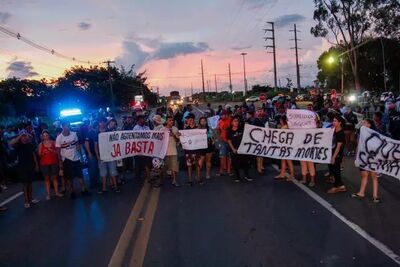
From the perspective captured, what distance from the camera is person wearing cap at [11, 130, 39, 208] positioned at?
10.9 metres

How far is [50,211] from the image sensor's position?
1012cm

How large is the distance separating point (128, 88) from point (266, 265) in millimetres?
101315

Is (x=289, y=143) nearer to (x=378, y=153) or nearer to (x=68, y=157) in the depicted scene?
(x=378, y=153)

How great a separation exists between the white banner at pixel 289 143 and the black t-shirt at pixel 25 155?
16.9ft

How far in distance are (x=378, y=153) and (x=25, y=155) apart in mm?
7736

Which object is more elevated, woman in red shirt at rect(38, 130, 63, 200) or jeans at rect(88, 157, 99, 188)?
woman in red shirt at rect(38, 130, 63, 200)

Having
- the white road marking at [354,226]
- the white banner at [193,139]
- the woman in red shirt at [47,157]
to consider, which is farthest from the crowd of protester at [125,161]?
the white road marking at [354,226]

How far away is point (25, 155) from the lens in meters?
11.0

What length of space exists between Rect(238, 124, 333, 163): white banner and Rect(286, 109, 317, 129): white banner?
0.25 m

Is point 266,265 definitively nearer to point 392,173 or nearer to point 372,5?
point 392,173

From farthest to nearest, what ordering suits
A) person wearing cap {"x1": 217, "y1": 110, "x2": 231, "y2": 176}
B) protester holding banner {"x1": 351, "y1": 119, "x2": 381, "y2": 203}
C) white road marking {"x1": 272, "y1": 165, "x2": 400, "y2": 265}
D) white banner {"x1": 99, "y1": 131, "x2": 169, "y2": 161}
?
person wearing cap {"x1": 217, "y1": 110, "x2": 231, "y2": 176} < white banner {"x1": 99, "y1": 131, "x2": 169, "y2": 161} < protester holding banner {"x1": 351, "y1": 119, "x2": 381, "y2": 203} < white road marking {"x1": 272, "y1": 165, "x2": 400, "y2": 265}

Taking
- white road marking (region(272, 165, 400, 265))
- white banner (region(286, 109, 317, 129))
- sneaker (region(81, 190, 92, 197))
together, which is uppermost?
white banner (region(286, 109, 317, 129))

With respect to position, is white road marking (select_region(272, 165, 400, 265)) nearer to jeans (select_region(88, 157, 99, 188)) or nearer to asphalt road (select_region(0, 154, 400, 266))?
asphalt road (select_region(0, 154, 400, 266))

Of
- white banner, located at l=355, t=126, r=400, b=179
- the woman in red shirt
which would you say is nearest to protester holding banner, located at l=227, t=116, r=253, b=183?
white banner, located at l=355, t=126, r=400, b=179
